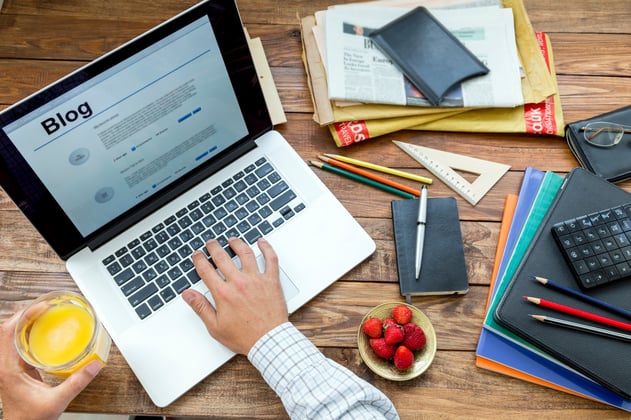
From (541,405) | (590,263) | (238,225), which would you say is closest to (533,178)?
(590,263)

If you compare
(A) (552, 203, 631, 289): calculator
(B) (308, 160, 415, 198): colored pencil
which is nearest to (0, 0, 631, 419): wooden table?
(B) (308, 160, 415, 198): colored pencil

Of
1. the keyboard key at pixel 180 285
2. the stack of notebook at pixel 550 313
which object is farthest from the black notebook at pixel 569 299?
the keyboard key at pixel 180 285

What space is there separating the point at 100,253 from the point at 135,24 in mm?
488

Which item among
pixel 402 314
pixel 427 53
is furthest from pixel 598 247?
pixel 427 53

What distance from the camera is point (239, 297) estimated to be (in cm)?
79

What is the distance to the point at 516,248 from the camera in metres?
0.85

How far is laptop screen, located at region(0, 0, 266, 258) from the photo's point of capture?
2.12 ft

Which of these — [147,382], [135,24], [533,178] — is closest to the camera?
[147,382]

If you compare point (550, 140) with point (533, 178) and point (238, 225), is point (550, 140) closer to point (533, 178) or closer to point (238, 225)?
point (533, 178)

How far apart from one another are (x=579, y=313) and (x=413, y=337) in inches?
9.6

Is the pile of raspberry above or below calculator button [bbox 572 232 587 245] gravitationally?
below

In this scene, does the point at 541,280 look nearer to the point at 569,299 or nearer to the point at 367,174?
the point at 569,299

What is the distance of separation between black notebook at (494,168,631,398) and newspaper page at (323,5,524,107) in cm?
22

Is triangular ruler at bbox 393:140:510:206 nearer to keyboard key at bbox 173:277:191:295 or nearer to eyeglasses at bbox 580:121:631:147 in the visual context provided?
eyeglasses at bbox 580:121:631:147
